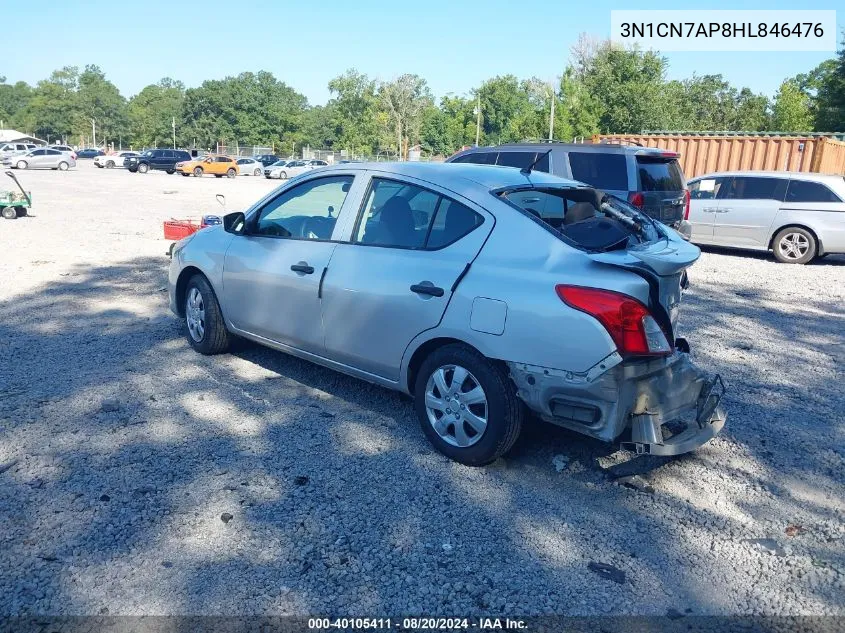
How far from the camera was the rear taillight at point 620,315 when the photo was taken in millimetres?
3500

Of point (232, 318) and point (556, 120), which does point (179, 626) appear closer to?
point (232, 318)

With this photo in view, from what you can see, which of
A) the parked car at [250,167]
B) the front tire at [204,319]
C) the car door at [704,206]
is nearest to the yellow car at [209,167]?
the parked car at [250,167]

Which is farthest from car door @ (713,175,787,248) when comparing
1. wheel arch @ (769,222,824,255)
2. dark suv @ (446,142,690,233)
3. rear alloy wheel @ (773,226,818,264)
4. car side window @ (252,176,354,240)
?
car side window @ (252,176,354,240)

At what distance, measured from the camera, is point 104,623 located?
109 inches

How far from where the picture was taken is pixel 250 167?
56.1 meters

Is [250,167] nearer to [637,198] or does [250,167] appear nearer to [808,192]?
[808,192]

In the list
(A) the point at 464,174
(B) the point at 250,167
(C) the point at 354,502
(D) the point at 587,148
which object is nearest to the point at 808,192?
(D) the point at 587,148

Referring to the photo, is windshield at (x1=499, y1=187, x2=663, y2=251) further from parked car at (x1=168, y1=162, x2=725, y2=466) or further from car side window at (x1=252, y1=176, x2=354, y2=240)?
car side window at (x1=252, y1=176, x2=354, y2=240)

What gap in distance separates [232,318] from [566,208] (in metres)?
2.81

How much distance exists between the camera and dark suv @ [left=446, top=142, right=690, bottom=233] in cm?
1043

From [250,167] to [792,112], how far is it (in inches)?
1556

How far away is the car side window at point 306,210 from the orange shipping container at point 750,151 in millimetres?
16469

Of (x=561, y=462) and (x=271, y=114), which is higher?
(x=271, y=114)

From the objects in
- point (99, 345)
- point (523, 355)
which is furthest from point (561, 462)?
point (99, 345)
